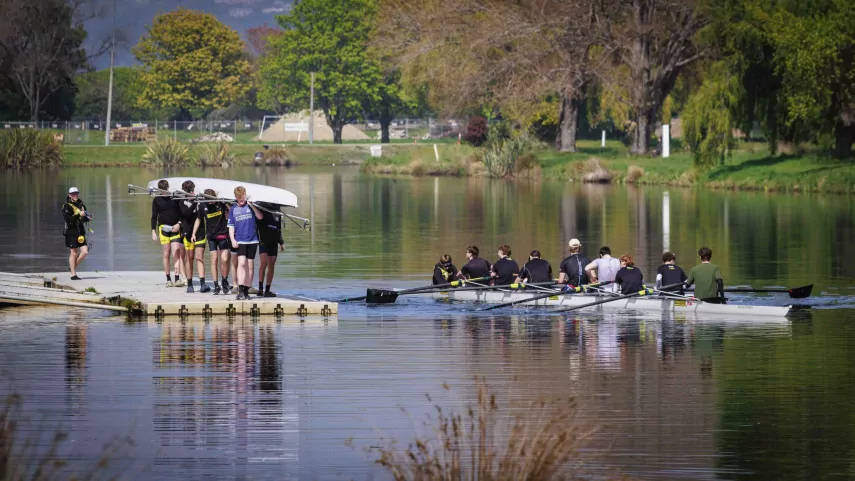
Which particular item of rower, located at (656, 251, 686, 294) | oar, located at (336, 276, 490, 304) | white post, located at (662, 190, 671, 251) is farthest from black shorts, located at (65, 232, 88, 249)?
white post, located at (662, 190, 671, 251)

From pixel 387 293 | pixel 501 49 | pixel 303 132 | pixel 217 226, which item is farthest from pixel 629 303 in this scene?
pixel 303 132

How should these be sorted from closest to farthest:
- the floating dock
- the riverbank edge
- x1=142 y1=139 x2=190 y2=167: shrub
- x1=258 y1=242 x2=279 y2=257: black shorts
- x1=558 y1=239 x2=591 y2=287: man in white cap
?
1. the floating dock
2. x1=258 y1=242 x2=279 y2=257: black shorts
3. x1=558 y1=239 x2=591 y2=287: man in white cap
4. the riverbank edge
5. x1=142 y1=139 x2=190 y2=167: shrub

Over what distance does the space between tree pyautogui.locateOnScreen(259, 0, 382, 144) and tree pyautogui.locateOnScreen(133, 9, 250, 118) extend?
6999 mm

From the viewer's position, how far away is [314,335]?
80.7ft

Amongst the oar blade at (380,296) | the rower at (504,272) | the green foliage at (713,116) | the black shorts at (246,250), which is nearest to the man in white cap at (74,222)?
the black shorts at (246,250)

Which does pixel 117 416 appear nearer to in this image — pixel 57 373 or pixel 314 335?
pixel 57 373

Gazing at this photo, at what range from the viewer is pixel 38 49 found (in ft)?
386

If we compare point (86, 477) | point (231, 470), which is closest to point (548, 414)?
point (231, 470)

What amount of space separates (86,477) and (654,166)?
67.7 m

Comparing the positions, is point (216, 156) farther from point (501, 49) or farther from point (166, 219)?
point (166, 219)

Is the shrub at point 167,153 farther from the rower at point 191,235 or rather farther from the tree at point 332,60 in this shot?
the rower at point 191,235

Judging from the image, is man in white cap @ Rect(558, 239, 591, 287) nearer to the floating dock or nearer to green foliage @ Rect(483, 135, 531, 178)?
the floating dock

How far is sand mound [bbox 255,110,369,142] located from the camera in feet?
477

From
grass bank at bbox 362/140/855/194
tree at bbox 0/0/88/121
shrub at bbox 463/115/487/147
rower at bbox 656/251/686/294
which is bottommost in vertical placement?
rower at bbox 656/251/686/294
